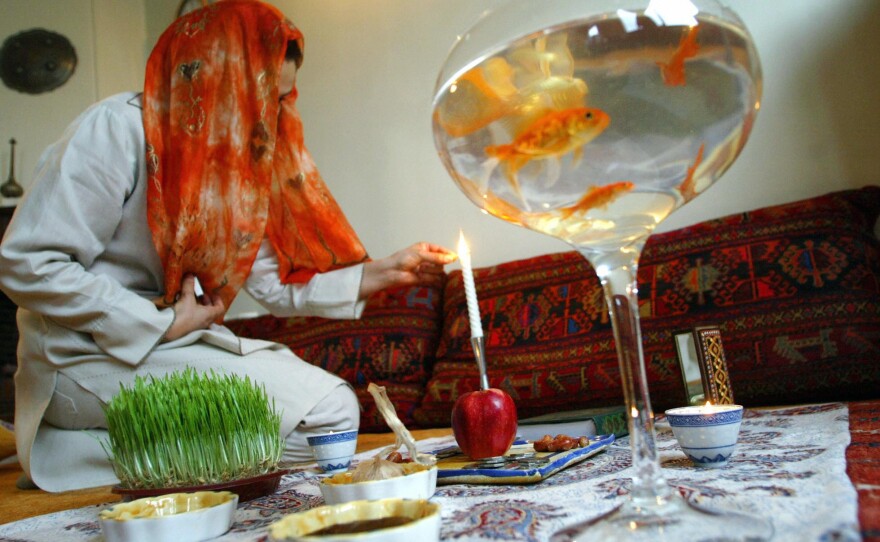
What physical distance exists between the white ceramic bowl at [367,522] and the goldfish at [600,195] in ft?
0.86

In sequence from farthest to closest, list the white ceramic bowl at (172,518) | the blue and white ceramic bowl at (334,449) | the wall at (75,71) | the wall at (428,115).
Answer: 1. the wall at (75,71)
2. the wall at (428,115)
3. the blue and white ceramic bowl at (334,449)
4. the white ceramic bowl at (172,518)

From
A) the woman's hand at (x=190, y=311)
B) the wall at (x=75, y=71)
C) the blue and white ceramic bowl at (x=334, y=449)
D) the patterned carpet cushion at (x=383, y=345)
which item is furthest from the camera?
the wall at (x=75, y=71)

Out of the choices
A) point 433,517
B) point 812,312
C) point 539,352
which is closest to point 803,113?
point 812,312

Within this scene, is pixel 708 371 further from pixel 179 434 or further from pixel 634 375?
pixel 179 434

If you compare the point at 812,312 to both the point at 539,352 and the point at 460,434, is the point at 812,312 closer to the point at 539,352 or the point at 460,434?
the point at 539,352

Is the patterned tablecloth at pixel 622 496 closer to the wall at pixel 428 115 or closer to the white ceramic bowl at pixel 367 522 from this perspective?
the white ceramic bowl at pixel 367 522

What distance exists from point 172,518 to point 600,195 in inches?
18.8

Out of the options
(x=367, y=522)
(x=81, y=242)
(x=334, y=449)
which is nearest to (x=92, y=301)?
(x=81, y=242)

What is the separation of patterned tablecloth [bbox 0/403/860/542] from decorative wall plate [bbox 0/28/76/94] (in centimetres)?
322

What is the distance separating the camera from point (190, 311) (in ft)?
5.06

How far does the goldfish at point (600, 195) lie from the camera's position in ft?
1.76

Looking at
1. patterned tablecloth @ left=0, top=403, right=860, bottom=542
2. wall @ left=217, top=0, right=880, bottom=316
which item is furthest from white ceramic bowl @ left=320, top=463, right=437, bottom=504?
wall @ left=217, top=0, right=880, bottom=316

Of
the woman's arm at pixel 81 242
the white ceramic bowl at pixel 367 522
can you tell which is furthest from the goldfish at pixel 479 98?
the woman's arm at pixel 81 242

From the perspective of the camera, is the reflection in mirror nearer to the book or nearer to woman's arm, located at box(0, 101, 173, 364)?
the book
